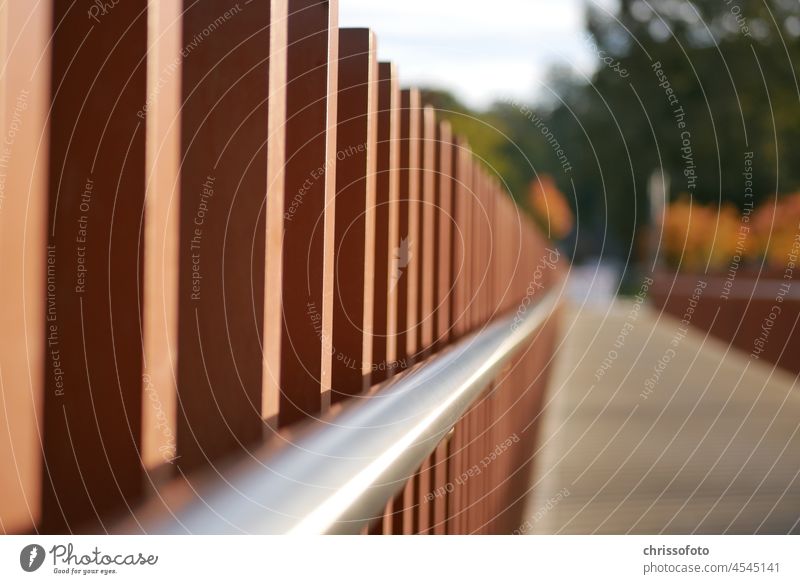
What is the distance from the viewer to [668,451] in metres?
8.56

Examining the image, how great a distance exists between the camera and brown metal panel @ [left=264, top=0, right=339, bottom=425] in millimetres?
1904

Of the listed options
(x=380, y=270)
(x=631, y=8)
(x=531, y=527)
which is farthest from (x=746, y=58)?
(x=380, y=270)

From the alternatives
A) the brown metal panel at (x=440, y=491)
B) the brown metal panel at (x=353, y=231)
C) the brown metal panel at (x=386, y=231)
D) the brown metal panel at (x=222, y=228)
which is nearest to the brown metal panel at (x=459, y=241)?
the brown metal panel at (x=440, y=491)

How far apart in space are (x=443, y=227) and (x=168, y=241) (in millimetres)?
3285

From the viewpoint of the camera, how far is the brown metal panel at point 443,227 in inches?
166

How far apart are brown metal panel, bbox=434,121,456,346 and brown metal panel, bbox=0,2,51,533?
3072 mm

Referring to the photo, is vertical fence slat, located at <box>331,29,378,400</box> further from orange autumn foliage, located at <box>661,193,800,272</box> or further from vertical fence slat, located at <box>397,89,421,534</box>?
orange autumn foliage, located at <box>661,193,800,272</box>

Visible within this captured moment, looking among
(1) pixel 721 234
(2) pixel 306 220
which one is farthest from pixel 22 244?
(1) pixel 721 234

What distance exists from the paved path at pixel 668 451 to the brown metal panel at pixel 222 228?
4.27 m

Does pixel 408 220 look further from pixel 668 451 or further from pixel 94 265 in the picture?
pixel 668 451

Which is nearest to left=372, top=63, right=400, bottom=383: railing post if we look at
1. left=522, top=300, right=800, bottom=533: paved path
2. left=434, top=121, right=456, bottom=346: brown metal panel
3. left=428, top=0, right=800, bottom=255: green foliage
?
left=434, top=121, right=456, bottom=346: brown metal panel

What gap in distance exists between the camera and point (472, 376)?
2.47 meters

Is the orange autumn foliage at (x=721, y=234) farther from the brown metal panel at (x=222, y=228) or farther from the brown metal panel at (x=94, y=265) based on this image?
the brown metal panel at (x=94, y=265)
